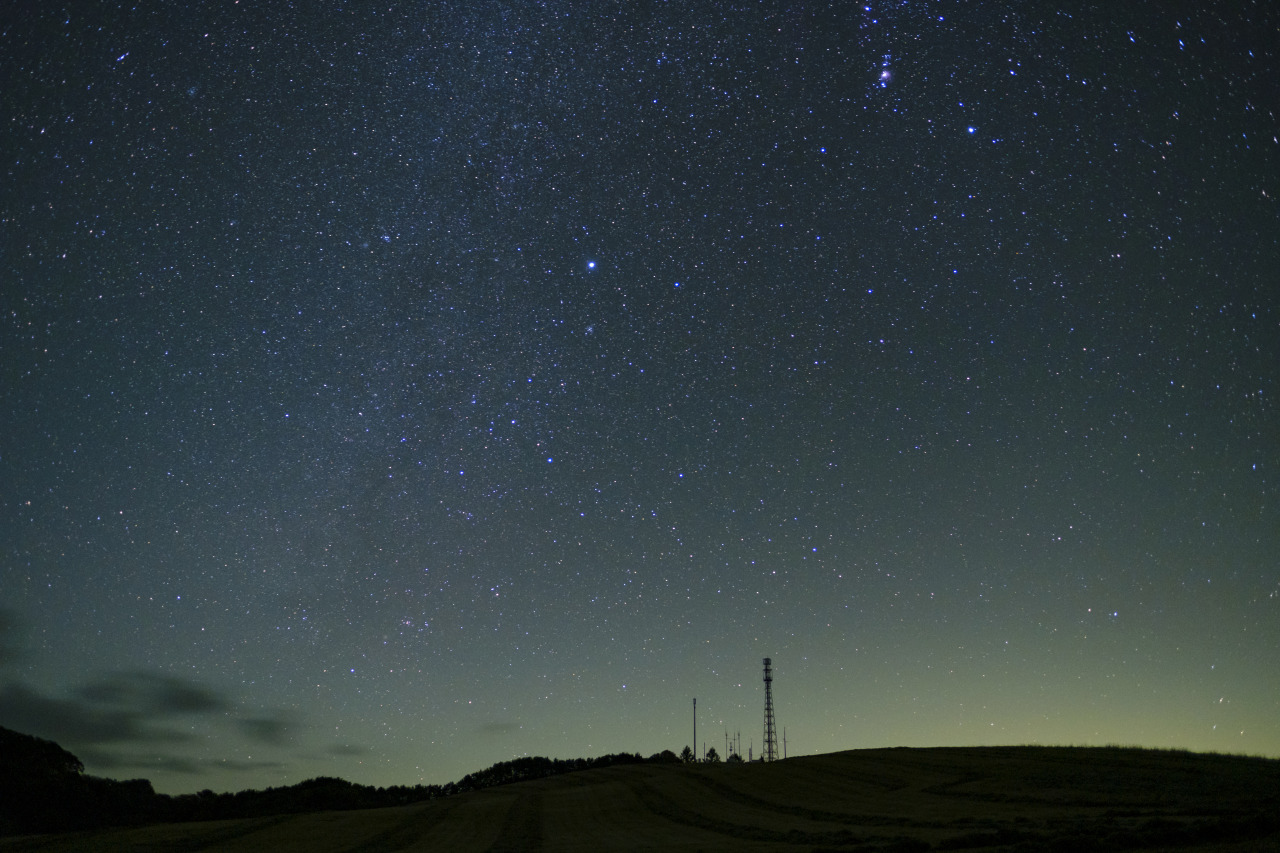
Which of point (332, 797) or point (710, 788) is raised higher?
point (710, 788)

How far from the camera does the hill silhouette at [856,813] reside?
17.9m

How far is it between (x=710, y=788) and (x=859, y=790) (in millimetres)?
8729

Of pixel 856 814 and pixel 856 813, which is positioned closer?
pixel 856 814

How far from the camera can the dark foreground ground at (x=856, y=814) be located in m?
17.9

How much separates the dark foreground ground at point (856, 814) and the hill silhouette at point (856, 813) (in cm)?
8

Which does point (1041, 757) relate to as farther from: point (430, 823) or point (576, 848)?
point (430, 823)

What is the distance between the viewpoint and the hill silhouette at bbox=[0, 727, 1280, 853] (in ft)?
58.7

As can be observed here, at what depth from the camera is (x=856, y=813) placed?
26219mm

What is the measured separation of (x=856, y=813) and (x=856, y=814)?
291mm

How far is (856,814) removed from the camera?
25953mm

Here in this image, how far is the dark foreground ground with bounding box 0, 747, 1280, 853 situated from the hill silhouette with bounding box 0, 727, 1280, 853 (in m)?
0.08

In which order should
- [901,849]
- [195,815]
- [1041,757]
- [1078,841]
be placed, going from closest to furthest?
[1078,841]
[901,849]
[1041,757]
[195,815]

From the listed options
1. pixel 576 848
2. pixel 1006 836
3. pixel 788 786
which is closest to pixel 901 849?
pixel 1006 836

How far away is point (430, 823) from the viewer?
33.4m
